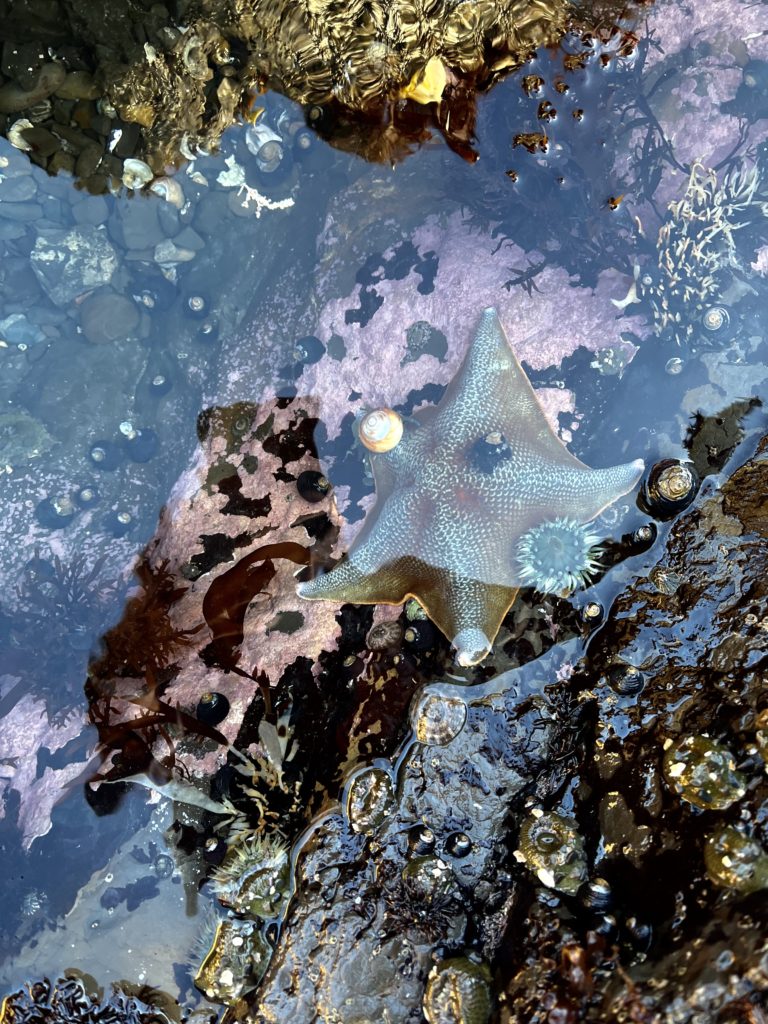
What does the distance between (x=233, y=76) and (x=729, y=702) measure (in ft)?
17.0

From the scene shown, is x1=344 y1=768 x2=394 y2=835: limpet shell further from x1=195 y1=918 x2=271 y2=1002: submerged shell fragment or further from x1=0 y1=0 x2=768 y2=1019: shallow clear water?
x1=195 y1=918 x2=271 y2=1002: submerged shell fragment

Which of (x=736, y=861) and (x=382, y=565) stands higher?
(x=382, y=565)

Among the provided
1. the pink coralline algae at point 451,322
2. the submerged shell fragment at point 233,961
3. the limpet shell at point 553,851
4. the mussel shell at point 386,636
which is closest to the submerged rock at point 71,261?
the pink coralline algae at point 451,322

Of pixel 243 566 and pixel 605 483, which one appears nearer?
pixel 605 483

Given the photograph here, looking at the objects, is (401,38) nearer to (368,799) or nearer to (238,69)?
(238,69)

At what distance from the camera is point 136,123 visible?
4.89 metres

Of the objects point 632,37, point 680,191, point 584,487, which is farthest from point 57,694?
point 632,37

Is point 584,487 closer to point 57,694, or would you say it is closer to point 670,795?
point 670,795

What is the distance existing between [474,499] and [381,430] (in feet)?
2.25

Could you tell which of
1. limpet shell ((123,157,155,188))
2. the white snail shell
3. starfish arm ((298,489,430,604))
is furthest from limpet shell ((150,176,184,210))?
starfish arm ((298,489,430,604))

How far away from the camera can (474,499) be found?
153 inches

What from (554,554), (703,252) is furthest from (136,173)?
(554,554)

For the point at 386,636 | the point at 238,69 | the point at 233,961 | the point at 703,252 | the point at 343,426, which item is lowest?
the point at 233,961

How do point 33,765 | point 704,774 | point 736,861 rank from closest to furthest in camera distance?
1. point 736,861
2. point 704,774
3. point 33,765
